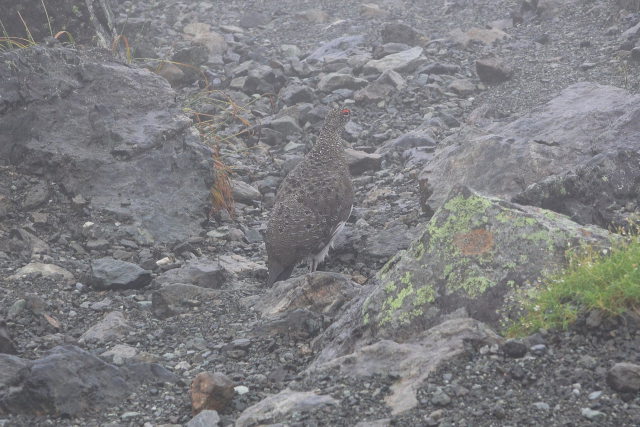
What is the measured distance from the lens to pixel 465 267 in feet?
16.6

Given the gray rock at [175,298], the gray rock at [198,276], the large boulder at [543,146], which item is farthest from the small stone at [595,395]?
the gray rock at [198,276]

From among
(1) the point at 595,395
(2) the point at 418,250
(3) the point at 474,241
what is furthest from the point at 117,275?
(1) the point at 595,395

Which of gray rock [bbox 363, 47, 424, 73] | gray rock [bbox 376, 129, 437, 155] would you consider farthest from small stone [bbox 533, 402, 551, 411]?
gray rock [bbox 363, 47, 424, 73]

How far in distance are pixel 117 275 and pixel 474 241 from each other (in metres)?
3.64

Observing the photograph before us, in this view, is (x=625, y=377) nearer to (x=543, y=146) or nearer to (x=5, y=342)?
(x=5, y=342)

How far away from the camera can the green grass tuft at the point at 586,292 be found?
4148 millimetres

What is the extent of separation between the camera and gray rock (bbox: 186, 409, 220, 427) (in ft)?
15.2

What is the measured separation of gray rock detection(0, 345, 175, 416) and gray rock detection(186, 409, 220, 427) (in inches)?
26.9

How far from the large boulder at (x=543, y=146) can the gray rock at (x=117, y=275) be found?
9.80 ft

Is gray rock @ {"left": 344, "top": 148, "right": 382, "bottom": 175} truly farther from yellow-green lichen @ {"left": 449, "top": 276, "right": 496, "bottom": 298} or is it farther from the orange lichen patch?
yellow-green lichen @ {"left": 449, "top": 276, "right": 496, "bottom": 298}

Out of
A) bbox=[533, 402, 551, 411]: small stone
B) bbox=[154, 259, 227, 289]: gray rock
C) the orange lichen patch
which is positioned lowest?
bbox=[154, 259, 227, 289]: gray rock

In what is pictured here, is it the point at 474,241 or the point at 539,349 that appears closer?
the point at 539,349

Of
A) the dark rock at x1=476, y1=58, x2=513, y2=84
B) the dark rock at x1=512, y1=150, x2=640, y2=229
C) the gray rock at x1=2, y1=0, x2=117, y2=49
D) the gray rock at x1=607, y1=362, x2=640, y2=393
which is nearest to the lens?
the gray rock at x1=607, y1=362, x2=640, y2=393

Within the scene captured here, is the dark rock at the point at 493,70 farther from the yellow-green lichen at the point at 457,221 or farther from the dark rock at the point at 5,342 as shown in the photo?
the dark rock at the point at 5,342
